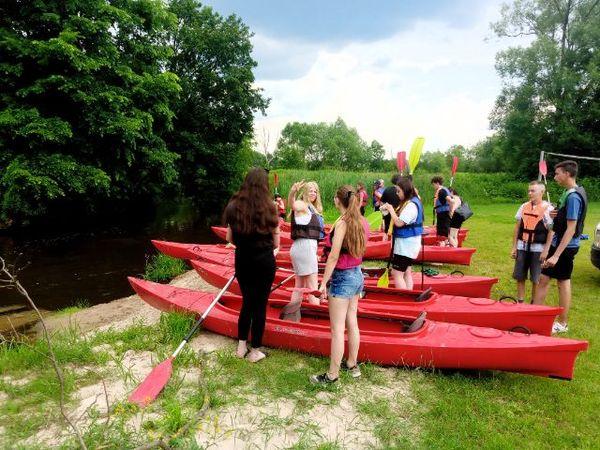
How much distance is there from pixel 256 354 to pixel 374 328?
1302 millimetres

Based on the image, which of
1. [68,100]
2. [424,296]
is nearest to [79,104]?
[68,100]

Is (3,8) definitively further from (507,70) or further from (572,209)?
(507,70)

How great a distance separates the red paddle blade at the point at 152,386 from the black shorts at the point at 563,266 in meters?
3.95

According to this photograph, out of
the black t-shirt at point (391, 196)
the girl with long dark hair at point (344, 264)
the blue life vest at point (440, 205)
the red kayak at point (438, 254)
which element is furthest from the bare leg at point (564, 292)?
the blue life vest at point (440, 205)

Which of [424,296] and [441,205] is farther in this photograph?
[441,205]

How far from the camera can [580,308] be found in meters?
5.03

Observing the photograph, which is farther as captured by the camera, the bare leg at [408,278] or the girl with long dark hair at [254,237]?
the bare leg at [408,278]

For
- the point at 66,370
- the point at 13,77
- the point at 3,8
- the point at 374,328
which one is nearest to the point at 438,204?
the point at 374,328

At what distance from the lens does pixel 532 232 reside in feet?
14.1

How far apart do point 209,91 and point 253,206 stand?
1788cm

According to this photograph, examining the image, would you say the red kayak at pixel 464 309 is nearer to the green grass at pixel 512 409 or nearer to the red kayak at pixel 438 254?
the green grass at pixel 512 409

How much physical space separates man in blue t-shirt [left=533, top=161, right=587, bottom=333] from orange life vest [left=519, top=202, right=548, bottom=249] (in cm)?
14

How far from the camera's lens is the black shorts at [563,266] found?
4.03 m

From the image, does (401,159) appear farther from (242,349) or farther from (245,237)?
(242,349)
